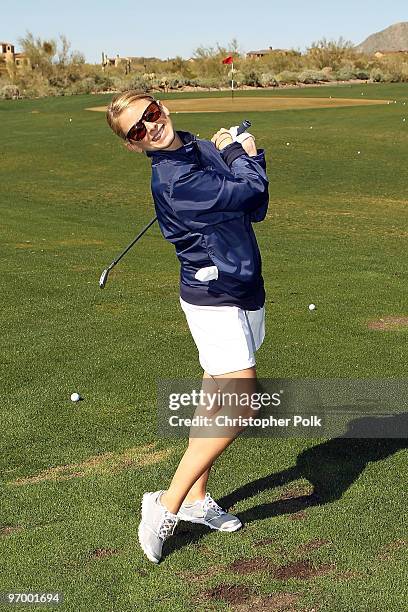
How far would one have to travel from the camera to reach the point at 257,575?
161 inches

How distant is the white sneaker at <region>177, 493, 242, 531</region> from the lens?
15.1 ft

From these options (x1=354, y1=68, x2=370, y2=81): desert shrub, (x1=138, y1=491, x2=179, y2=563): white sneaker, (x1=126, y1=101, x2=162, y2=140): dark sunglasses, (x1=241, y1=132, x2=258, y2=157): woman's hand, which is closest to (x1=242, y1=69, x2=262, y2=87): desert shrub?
(x1=354, y1=68, x2=370, y2=81): desert shrub

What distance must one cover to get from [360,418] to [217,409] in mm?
1968

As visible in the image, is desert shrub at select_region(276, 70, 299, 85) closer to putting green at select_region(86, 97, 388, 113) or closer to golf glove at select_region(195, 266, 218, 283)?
putting green at select_region(86, 97, 388, 113)

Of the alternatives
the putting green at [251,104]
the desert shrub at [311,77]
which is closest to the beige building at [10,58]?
the desert shrub at [311,77]

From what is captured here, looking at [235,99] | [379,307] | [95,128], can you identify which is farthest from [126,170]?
[235,99]

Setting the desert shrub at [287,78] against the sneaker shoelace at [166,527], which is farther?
the desert shrub at [287,78]

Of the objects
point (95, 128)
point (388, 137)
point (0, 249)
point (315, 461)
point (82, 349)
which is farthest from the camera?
point (95, 128)

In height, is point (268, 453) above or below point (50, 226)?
above

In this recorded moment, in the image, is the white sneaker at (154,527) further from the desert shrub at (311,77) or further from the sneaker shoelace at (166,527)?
the desert shrub at (311,77)

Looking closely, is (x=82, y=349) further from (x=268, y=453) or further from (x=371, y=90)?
(x=371, y=90)

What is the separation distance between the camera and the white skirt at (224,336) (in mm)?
4301

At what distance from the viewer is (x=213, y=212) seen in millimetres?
4059

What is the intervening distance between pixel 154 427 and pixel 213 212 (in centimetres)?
252
